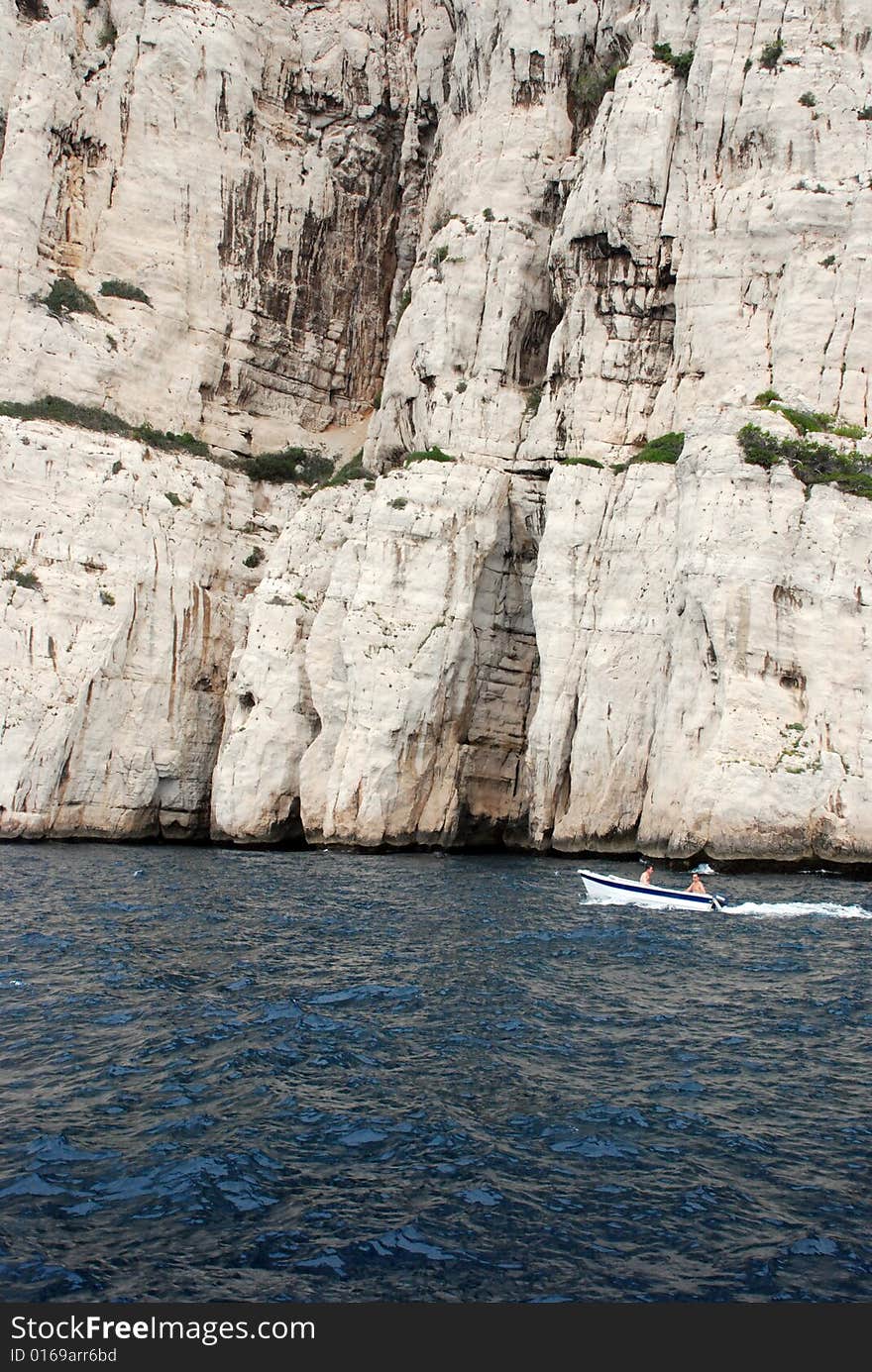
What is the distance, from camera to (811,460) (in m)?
32.6

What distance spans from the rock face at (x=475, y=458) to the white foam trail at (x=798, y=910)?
22.0 ft

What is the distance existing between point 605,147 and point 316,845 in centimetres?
2831

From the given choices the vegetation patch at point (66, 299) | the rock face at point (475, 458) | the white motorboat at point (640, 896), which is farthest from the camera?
the vegetation patch at point (66, 299)

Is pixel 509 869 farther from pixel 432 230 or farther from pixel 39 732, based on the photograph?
pixel 432 230

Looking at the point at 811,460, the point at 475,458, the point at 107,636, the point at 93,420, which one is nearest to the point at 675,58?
the point at 475,458

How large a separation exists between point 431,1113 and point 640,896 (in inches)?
553

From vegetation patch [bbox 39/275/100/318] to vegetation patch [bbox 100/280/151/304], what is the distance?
865mm

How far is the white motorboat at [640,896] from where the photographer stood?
74.9 ft

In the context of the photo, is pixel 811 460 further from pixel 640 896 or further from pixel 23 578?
pixel 23 578

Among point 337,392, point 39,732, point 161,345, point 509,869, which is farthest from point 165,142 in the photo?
point 509,869

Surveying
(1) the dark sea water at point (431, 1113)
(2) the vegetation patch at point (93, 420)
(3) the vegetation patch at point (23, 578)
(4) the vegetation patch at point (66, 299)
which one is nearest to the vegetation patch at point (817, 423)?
(1) the dark sea water at point (431, 1113)

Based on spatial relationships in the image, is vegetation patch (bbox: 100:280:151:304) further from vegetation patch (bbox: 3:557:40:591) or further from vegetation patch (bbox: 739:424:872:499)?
vegetation patch (bbox: 739:424:872:499)

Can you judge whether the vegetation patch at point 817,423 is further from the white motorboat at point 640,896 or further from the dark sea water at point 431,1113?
the dark sea water at point 431,1113

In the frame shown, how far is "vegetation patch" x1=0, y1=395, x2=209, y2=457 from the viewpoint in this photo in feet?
142
